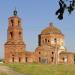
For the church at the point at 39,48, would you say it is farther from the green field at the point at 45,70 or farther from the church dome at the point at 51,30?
the green field at the point at 45,70

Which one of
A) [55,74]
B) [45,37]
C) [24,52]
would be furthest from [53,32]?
[55,74]

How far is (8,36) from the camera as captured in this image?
69.0 metres

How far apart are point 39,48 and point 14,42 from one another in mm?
6031

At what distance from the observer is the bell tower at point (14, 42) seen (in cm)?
6844

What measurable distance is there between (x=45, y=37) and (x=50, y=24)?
4.49m

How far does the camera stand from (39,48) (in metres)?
71.4

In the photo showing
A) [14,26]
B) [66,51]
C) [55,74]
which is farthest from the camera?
[66,51]

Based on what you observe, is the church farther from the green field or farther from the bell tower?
Result: the green field

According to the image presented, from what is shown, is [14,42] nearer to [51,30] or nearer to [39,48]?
[39,48]

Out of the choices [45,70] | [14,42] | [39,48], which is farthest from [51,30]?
[45,70]

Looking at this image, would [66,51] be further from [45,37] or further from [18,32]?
[18,32]

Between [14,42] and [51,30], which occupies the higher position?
[51,30]

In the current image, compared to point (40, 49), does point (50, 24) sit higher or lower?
higher

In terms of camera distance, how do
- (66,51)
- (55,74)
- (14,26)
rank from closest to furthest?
(55,74)
(14,26)
(66,51)
